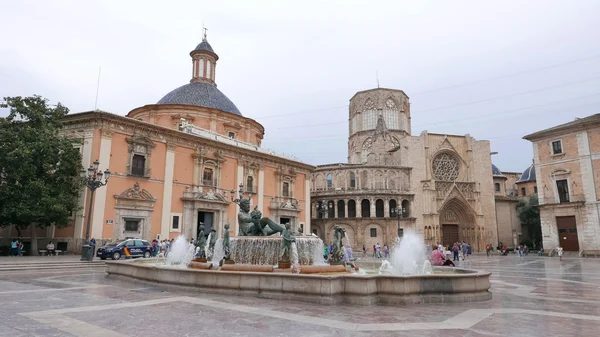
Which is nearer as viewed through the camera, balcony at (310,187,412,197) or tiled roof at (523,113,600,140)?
tiled roof at (523,113,600,140)

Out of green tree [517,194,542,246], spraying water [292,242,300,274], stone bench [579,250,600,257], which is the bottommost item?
stone bench [579,250,600,257]

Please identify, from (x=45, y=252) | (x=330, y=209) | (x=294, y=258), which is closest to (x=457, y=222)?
(x=330, y=209)

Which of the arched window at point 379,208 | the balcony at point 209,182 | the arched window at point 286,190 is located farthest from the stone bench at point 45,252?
the arched window at point 379,208

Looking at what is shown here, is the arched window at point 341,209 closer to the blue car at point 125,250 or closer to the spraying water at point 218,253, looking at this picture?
the blue car at point 125,250

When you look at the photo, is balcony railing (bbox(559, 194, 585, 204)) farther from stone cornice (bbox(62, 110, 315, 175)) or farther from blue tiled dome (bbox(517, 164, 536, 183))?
stone cornice (bbox(62, 110, 315, 175))

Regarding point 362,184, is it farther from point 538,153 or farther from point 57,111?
point 57,111

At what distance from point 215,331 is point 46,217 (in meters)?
18.6

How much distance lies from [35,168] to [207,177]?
1121 centimetres

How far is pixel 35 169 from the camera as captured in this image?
1955cm

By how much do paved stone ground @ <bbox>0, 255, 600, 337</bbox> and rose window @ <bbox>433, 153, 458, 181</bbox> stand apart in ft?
122

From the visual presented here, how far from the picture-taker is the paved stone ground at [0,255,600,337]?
5.07 meters

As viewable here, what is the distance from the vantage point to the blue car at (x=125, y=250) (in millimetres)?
18844

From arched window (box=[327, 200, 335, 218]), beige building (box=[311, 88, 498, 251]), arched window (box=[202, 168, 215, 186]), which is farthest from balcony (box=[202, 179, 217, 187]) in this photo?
arched window (box=[327, 200, 335, 218])

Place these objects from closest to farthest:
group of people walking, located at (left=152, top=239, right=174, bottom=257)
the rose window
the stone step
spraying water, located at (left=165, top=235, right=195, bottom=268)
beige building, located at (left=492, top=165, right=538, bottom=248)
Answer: spraying water, located at (left=165, top=235, right=195, bottom=268), the stone step, group of people walking, located at (left=152, top=239, right=174, bottom=257), the rose window, beige building, located at (left=492, top=165, right=538, bottom=248)
